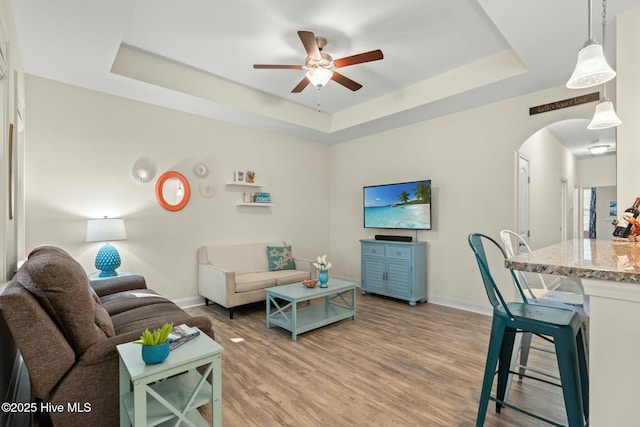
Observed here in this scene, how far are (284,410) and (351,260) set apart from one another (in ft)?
12.0

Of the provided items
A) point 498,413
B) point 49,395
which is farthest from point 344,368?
point 49,395

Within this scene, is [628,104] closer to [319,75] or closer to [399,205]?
[319,75]

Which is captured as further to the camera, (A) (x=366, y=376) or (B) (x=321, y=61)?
(B) (x=321, y=61)

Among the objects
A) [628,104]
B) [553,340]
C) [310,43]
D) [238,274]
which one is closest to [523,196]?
[628,104]

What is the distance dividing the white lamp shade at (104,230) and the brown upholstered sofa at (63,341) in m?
1.69

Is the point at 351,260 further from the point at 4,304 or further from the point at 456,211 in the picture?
the point at 4,304

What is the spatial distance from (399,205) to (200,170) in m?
2.91

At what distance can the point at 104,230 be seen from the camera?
316cm

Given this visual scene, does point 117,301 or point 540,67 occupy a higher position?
point 540,67

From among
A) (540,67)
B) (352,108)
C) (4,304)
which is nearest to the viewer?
(4,304)

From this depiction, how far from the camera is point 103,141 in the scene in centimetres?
349

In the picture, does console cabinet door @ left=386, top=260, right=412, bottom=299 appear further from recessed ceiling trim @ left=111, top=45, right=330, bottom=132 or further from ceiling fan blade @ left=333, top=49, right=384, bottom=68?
ceiling fan blade @ left=333, top=49, right=384, bottom=68

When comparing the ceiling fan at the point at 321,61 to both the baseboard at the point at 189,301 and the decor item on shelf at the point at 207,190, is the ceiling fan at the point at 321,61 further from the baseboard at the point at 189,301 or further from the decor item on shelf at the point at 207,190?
the baseboard at the point at 189,301

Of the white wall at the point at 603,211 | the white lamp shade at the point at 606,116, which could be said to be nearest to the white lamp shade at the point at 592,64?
the white lamp shade at the point at 606,116
